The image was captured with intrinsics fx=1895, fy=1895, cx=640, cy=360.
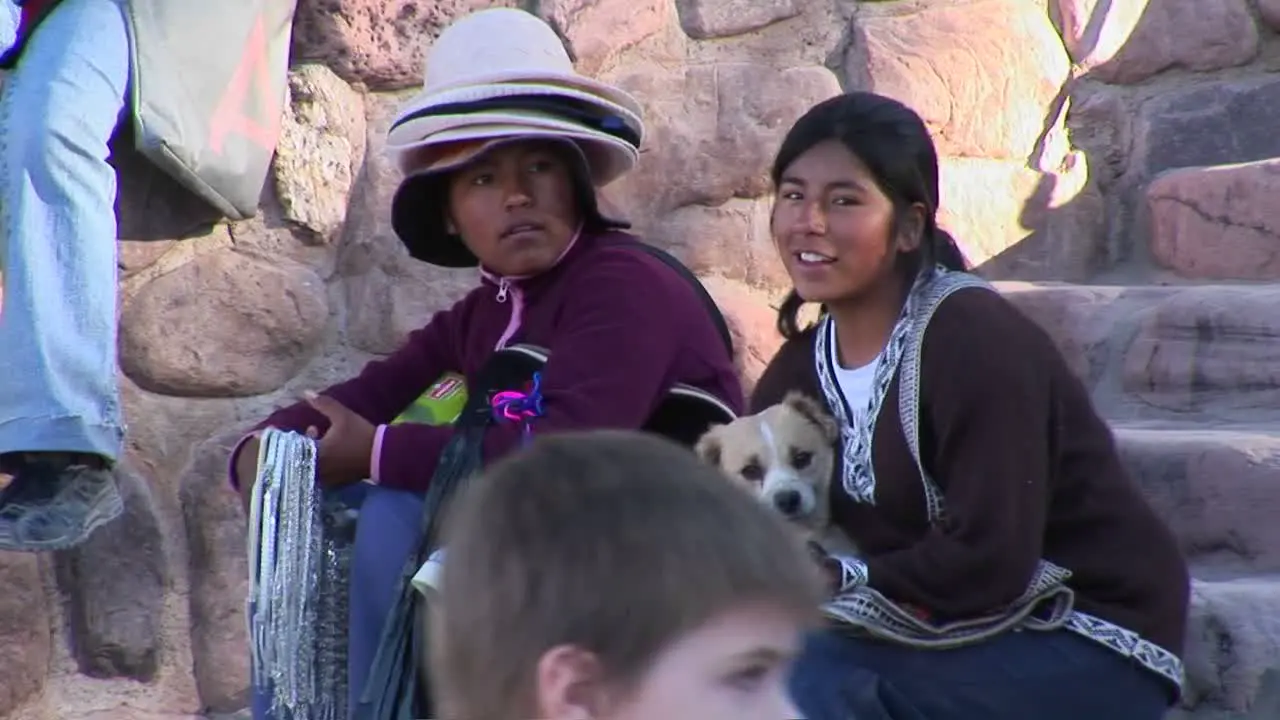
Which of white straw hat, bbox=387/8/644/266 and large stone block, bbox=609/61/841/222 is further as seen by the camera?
large stone block, bbox=609/61/841/222

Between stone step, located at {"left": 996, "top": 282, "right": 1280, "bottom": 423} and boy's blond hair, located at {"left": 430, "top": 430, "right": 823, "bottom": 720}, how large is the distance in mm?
2066

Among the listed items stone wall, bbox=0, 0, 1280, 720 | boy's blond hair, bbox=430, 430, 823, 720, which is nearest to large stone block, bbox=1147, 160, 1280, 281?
stone wall, bbox=0, 0, 1280, 720

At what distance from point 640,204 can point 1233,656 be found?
1288mm

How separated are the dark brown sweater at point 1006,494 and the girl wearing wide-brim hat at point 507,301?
408 millimetres

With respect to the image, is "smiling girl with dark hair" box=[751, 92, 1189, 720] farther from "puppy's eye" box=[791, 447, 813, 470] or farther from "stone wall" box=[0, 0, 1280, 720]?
"stone wall" box=[0, 0, 1280, 720]

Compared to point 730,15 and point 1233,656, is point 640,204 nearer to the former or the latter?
point 730,15

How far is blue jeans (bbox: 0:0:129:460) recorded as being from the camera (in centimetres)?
280

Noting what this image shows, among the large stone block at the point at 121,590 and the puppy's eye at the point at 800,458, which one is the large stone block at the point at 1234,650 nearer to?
the puppy's eye at the point at 800,458

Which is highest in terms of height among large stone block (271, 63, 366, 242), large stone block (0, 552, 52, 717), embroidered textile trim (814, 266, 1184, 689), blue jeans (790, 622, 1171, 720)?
large stone block (271, 63, 366, 242)

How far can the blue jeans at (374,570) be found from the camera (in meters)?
2.57

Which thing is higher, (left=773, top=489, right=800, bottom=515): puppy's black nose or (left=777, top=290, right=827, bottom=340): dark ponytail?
(left=777, top=290, right=827, bottom=340): dark ponytail

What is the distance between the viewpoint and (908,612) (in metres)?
2.18

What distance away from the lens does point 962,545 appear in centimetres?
213

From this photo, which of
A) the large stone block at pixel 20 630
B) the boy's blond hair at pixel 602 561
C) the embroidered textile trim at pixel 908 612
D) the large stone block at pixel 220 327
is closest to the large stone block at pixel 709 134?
the large stone block at pixel 220 327
